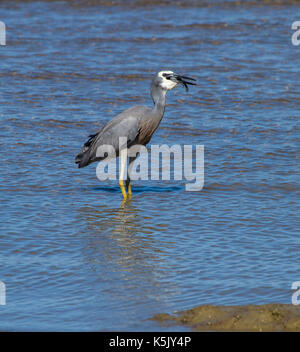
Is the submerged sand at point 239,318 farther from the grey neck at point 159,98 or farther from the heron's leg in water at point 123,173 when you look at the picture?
the grey neck at point 159,98

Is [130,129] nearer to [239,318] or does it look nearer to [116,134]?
[116,134]

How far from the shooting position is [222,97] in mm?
12898

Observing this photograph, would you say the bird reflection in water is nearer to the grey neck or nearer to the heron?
the heron

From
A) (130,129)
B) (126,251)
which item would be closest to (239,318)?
(126,251)

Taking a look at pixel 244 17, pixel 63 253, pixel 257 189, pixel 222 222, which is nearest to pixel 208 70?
pixel 244 17

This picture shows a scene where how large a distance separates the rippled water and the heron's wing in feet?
1.14

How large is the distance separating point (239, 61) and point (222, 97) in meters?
2.27

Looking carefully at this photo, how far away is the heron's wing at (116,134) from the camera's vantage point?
927cm

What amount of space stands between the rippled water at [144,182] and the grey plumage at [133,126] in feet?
1.36

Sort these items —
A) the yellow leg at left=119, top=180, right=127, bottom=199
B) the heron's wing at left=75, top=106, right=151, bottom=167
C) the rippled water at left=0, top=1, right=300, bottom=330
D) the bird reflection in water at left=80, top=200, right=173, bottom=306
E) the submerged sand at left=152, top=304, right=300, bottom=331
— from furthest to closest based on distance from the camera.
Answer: the heron's wing at left=75, top=106, right=151, bottom=167 < the yellow leg at left=119, top=180, right=127, bottom=199 < the bird reflection in water at left=80, top=200, right=173, bottom=306 < the rippled water at left=0, top=1, right=300, bottom=330 < the submerged sand at left=152, top=304, right=300, bottom=331

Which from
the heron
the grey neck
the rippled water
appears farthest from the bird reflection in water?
the grey neck

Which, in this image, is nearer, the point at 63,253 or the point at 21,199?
the point at 63,253

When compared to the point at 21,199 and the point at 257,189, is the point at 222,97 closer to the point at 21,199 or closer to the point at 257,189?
the point at 257,189

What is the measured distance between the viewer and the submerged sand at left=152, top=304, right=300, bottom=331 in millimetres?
5348
